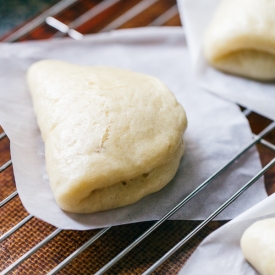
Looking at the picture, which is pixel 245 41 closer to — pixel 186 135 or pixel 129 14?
pixel 186 135

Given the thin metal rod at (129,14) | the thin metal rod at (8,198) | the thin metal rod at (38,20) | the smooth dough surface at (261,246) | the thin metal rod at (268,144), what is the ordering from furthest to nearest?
the thin metal rod at (129,14)
the thin metal rod at (38,20)
the thin metal rod at (268,144)
the thin metal rod at (8,198)
the smooth dough surface at (261,246)

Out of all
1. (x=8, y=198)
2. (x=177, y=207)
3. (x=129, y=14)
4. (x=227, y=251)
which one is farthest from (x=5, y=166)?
(x=129, y=14)

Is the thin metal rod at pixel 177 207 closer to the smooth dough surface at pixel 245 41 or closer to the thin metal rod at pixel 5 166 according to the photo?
the smooth dough surface at pixel 245 41

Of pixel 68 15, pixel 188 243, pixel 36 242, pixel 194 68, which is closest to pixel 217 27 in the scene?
pixel 194 68

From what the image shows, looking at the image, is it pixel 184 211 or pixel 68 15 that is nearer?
pixel 184 211

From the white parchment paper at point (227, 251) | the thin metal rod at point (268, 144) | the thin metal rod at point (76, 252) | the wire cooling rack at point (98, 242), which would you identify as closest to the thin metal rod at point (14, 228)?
the wire cooling rack at point (98, 242)

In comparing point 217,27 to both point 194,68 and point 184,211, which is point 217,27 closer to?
point 194,68
